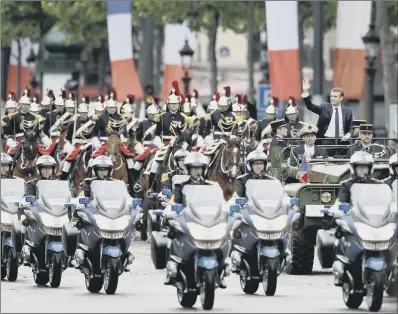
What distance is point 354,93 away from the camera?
4666 centimetres

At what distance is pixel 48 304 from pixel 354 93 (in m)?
25.8

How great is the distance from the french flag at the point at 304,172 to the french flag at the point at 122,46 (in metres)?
25.3

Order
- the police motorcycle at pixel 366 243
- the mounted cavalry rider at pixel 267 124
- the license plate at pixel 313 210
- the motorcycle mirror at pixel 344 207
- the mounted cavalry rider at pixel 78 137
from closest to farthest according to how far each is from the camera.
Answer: the police motorcycle at pixel 366 243, the motorcycle mirror at pixel 344 207, the license plate at pixel 313 210, the mounted cavalry rider at pixel 267 124, the mounted cavalry rider at pixel 78 137

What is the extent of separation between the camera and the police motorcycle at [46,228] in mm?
23938

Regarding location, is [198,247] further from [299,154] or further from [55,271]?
[299,154]

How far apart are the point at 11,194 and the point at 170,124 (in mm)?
10255

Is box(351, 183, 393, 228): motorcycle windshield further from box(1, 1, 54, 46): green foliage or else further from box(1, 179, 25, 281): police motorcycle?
box(1, 1, 54, 46): green foliage

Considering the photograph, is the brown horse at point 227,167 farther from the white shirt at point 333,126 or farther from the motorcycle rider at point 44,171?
the motorcycle rider at point 44,171

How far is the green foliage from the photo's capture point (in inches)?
2938

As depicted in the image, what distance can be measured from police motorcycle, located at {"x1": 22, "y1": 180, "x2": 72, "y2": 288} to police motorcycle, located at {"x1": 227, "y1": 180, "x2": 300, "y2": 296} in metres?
2.28

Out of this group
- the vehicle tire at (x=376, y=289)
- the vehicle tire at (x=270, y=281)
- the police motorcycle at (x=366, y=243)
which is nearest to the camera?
the vehicle tire at (x=376, y=289)

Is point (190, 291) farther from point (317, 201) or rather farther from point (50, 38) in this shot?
point (50, 38)

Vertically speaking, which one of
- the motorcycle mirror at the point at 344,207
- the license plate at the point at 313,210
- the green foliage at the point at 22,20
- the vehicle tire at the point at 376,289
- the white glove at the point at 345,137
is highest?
the green foliage at the point at 22,20

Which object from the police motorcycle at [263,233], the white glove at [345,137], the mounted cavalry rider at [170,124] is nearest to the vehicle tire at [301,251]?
the white glove at [345,137]
